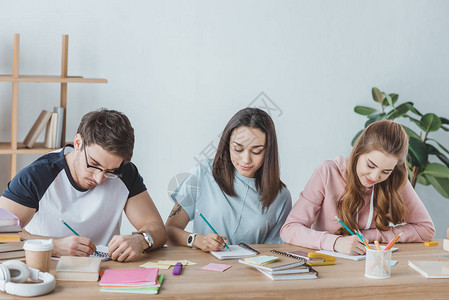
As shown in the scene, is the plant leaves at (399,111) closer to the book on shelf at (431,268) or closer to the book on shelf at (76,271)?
the book on shelf at (431,268)

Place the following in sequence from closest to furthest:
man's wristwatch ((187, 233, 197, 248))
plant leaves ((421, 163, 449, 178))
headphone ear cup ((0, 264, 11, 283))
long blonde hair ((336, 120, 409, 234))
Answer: headphone ear cup ((0, 264, 11, 283))
man's wristwatch ((187, 233, 197, 248))
long blonde hair ((336, 120, 409, 234))
plant leaves ((421, 163, 449, 178))

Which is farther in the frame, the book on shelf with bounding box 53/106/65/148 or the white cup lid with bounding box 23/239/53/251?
the book on shelf with bounding box 53/106/65/148

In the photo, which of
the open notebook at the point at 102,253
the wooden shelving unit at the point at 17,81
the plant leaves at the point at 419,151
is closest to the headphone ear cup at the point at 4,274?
the open notebook at the point at 102,253

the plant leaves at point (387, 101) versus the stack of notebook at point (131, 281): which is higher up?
the plant leaves at point (387, 101)

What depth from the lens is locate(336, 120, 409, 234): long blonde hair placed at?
7.86 feet

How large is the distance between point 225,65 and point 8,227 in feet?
7.61

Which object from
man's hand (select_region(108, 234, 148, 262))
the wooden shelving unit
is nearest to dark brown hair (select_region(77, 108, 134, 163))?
man's hand (select_region(108, 234, 148, 262))

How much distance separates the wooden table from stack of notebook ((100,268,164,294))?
23 millimetres

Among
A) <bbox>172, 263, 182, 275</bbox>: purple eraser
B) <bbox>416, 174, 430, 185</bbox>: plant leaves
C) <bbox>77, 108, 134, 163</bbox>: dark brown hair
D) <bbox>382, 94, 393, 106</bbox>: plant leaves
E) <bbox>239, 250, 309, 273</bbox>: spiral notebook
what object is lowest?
<bbox>172, 263, 182, 275</bbox>: purple eraser

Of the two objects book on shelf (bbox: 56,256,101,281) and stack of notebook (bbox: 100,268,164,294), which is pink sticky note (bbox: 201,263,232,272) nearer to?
stack of notebook (bbox: 100,268,164,294)

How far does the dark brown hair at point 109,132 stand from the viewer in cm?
205

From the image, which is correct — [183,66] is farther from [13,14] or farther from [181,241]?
[181,241]

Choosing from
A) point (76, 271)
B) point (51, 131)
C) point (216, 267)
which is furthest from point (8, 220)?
point (51, 131)

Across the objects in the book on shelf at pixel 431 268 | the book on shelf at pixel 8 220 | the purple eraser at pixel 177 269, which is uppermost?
the book on shelf at pixel 8 220
